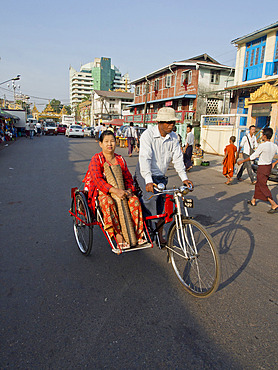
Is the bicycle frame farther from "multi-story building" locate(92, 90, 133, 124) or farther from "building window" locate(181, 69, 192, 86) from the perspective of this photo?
"multi-story building" locate(92, 90, 133, 124)

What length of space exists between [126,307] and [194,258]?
2.87 ft

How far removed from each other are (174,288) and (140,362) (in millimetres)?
1044

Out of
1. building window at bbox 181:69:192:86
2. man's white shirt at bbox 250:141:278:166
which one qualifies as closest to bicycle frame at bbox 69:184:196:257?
man's white shirt at bbox 250:141:278:166

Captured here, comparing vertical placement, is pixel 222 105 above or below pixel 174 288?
above

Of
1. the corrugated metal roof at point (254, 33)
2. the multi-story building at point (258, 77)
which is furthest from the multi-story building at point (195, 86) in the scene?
the corrugated metal roof at point (254, 33)

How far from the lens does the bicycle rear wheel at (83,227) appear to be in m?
3.48

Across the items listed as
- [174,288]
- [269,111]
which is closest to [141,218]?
[174,288]

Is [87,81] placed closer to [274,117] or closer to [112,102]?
[112,102]

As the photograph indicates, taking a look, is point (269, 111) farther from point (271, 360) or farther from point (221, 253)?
point (271, 360)

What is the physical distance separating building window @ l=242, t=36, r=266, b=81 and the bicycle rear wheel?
17.2 meters

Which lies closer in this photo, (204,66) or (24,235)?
(24,235)

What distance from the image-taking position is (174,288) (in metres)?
2.93

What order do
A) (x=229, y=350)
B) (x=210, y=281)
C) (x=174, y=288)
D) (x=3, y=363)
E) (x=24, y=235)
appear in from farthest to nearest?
(x=24, y=235) → (x=174, y=288) → (x=210, y=281) → (x=229, y=350) → (x=3, y=363)

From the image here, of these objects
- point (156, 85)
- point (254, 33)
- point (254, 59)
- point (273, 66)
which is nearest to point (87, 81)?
point (156, 85)
